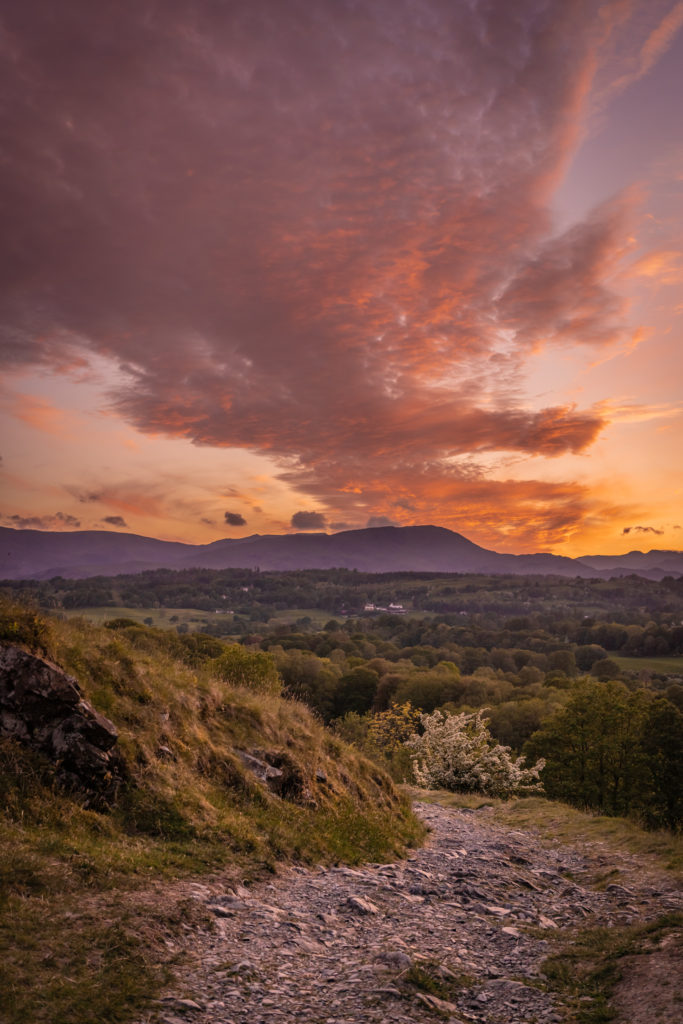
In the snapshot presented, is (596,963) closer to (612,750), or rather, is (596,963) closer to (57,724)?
(57,724)

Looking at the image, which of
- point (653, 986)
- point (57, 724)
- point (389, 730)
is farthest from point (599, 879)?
point (389, 730)

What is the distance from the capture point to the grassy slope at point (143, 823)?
7004 millimetres

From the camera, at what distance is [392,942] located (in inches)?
368

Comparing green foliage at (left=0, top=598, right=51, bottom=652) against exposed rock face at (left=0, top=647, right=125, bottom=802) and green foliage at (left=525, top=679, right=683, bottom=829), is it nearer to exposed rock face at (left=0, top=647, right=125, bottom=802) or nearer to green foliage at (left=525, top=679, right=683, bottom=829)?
exposed rock face at (left=0, top=647, right=125, bottom=802)

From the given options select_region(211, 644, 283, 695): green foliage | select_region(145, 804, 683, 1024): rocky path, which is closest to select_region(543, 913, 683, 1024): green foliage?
select_region(145, 804, 683, 1024): rocky path

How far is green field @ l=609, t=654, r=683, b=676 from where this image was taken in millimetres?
143462

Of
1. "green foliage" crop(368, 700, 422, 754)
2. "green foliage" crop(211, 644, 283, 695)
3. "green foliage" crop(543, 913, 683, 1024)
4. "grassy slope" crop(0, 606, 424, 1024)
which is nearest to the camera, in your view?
"grassy slope" crop(0, 606, 424, 1024)

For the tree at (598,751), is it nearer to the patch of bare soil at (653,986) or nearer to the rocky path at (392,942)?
the rocky path at (392,942)

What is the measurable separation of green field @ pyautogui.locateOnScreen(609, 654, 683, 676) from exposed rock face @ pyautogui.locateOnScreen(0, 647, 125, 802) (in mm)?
154394

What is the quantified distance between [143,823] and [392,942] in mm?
5636

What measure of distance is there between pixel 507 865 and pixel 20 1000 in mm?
12948

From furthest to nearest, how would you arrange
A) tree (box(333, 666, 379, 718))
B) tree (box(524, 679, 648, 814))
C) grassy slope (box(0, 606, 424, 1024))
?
tree (box(333, 666, 379, 718)) < tree (box(524, 679, 648, 814)) < grassy slope (box(0, 606, 424, 1024))

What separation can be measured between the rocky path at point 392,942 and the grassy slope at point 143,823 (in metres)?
0.78

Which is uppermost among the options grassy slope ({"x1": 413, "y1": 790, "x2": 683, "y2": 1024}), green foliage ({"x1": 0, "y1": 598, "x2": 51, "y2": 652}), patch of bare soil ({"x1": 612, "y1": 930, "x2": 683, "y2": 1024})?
green foliage ({"x1": 0, "y1": 598, "x2": 51, "y2": 652})
